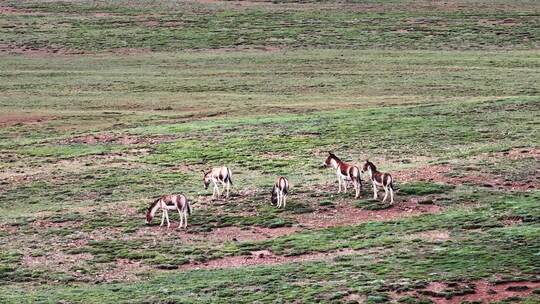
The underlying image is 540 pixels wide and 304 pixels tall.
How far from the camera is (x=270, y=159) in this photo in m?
35.2

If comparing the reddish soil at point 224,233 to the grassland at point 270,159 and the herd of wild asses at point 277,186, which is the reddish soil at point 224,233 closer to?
the grassland at point 270,159

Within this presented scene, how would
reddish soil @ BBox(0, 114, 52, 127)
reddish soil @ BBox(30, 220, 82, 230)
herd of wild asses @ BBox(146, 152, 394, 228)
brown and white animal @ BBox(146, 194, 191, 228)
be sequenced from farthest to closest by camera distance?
reddish soil @ BBox(0, 114, 52, 127)
reddish soil @ BBox(30, 220, 82, 230)
herd of wild asses @ BBox(146, 152, 394, 228)
brown and white animal @ BBox(146, 194, 191, 228)

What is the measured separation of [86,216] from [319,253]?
27.1 ft

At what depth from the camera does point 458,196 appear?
2769 centimetres

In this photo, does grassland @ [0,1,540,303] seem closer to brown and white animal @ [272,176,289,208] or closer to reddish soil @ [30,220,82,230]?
reddish soil @ [30,220,82,230]

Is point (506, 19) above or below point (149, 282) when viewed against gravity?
above

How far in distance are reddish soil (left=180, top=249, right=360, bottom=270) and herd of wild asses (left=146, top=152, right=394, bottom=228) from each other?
10.5 ft

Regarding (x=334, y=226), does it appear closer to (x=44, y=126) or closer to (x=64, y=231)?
(x=64, y=231)

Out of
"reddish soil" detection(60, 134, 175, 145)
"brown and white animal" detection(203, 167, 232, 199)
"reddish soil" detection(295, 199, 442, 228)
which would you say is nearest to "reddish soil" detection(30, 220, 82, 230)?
"brown and white animal" detection(203, 167, 232, 199)

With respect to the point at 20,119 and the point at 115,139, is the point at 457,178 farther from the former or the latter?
the point at 20,119

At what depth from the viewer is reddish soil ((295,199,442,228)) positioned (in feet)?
85.3

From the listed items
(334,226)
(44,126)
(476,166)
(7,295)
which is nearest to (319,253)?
(334,226)

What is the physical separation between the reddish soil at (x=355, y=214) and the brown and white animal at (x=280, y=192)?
0.91m

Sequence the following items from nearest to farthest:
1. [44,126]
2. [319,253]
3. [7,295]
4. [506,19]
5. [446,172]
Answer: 1. [7,295]
2. [319,253]
3. [446,172]
4. [44,126]
5. [506,19]
